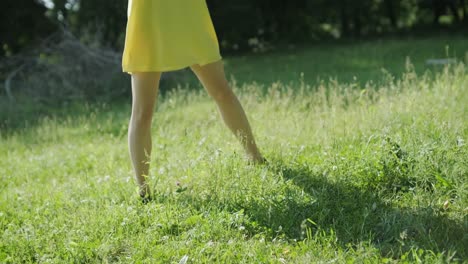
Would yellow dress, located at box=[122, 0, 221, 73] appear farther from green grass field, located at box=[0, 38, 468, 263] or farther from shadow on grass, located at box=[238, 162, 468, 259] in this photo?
shadow on grass, located at box=[238, 162, 468, 259]

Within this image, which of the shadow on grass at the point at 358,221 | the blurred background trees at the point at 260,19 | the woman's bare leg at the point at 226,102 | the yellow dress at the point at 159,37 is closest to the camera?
the shadow on grass at the point at 358,221

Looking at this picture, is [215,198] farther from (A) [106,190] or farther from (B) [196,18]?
(B) [196,18]

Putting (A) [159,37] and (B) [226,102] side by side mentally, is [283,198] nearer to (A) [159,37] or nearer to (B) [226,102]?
(B) [226,102]

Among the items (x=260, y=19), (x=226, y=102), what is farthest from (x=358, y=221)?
(x=260, y=19)

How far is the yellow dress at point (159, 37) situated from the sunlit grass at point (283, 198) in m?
0.71

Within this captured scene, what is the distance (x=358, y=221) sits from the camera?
2824 millimetres

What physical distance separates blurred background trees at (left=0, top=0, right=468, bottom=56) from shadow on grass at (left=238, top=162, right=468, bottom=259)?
857 centimetres

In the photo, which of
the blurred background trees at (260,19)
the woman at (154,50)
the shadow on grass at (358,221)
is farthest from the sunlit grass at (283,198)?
the blurred background trees at (260,19)

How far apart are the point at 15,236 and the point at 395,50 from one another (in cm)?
1004

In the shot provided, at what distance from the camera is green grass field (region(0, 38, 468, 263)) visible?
265 centimetres

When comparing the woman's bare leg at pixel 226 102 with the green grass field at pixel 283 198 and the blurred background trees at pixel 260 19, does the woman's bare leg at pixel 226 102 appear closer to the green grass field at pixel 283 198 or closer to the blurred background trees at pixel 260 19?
the green grass field at pixel 283 198

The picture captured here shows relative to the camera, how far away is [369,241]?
8.33 ft

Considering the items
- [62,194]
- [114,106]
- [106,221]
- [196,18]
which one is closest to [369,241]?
[106,221]

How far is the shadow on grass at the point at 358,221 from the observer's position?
2.57 meters
